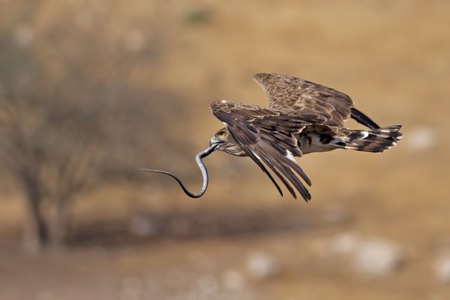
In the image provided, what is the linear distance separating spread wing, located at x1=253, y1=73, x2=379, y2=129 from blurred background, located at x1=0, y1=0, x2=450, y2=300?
11779 mm

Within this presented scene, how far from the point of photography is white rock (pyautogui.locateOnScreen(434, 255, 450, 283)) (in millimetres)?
23656

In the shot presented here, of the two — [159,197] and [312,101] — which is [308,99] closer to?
[312,101]

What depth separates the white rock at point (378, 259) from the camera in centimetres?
2412

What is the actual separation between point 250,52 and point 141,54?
977cm

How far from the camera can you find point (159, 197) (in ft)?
96.9

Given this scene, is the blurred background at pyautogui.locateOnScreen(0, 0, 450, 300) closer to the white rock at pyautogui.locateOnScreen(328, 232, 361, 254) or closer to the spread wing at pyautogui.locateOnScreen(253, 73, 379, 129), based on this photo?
the white rock at pyautogui.locateOnScreen(328, 232, 361, 254)

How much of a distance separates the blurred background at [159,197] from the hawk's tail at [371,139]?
1302 cm

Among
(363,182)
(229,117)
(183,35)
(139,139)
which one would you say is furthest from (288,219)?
(229,117)

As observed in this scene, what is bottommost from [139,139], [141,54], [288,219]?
[288,219]

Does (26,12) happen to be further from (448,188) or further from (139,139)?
(448,188)

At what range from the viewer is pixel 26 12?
27188 millimetres

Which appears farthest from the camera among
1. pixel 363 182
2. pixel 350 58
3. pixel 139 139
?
pixel 350 58

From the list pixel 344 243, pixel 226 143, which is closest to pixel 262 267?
pixel 344 243

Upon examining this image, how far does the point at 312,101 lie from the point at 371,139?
3.85 feet
